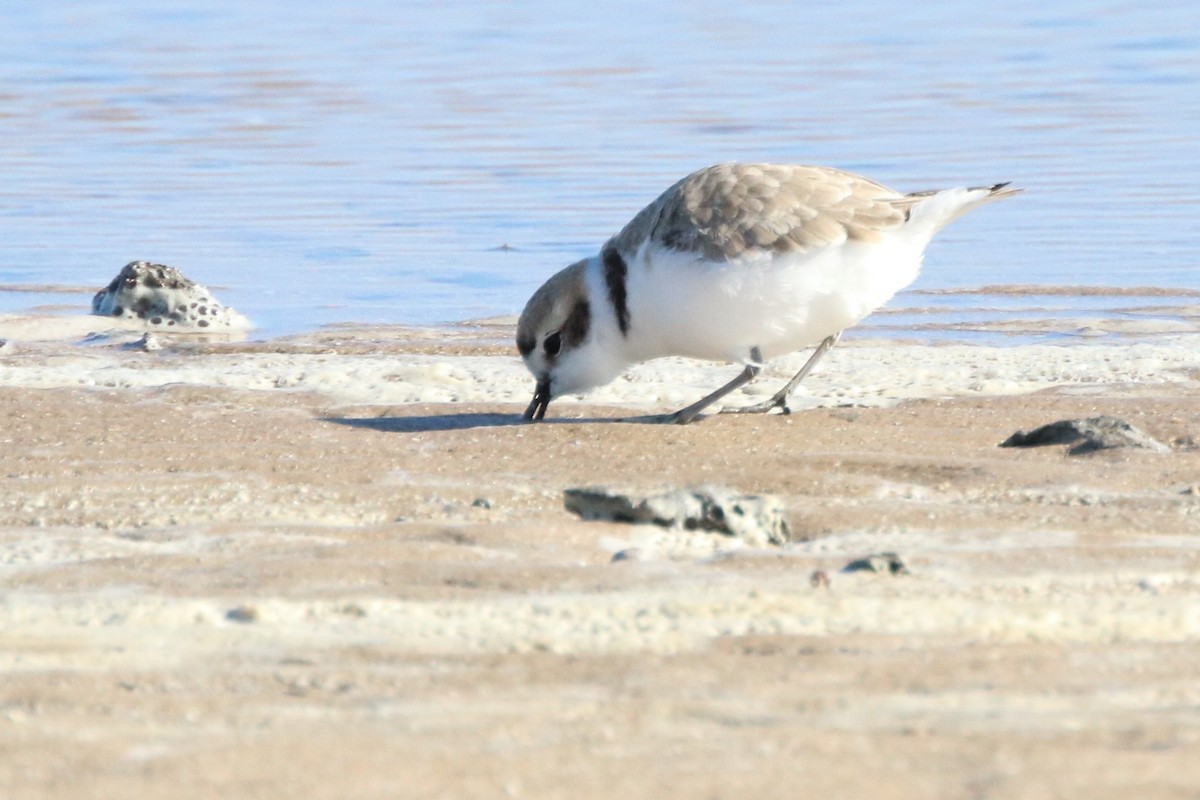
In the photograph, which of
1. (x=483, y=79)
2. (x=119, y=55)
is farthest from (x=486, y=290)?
(x=119, y=55)

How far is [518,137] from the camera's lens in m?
15.9

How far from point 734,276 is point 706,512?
71.7 inches

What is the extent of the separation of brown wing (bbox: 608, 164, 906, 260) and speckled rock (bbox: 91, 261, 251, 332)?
12.1 feet

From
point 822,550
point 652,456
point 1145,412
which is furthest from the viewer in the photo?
point 1145,412

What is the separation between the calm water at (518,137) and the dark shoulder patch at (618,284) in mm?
3358

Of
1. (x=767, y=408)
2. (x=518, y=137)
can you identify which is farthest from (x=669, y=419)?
(x=518, y=137)

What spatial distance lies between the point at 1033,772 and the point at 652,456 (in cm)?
268

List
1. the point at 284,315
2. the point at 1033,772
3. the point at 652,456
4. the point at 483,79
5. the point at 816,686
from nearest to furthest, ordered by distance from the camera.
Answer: the point at 1033,772 < the point at 816,686 < the point at 652,456 < the point at 284,315 < the point at 483,79

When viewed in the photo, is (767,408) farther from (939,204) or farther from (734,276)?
(939,204)

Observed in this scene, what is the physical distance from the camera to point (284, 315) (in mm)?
9547

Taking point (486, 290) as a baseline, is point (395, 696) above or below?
above

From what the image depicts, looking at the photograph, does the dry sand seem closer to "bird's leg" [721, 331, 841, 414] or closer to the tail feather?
"bird's leg" [721, 331, 841, 414]

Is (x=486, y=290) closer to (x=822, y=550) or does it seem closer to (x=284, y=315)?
Result: (x=284, y=315)

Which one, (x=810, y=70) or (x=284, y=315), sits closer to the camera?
(x=284, y=315)
